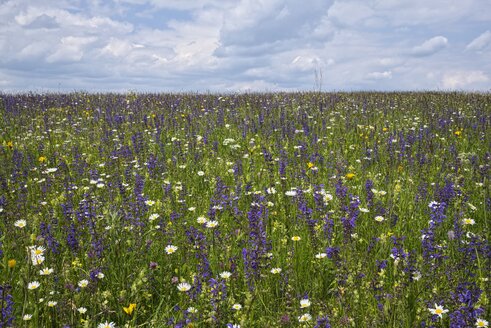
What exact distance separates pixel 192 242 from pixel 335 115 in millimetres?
8285

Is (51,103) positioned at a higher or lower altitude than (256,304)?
higher

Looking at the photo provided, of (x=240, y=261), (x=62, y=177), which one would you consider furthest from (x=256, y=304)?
(x=62, y=177)

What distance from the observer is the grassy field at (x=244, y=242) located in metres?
2.35

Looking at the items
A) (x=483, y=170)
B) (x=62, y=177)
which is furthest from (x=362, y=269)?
(x=62, y=177)

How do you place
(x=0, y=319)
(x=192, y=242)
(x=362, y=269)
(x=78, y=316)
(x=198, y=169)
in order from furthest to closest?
(x=198, y=169), (x=192, y=242), (x=362, y=269), (x=78, y=316), (x=0, y=319)

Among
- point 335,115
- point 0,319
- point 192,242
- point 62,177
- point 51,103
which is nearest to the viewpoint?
point 0,319

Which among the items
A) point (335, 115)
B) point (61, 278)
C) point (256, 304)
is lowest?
point (256, 304)

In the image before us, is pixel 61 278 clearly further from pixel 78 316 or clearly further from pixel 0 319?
pixel 0 319

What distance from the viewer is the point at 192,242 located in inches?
122

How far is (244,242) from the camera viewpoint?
3.37 metres

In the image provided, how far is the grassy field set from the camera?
2.35m

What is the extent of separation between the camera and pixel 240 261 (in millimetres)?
3143

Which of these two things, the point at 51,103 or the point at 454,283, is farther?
the point at 51,103

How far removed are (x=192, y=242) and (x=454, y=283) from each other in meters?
1.92
